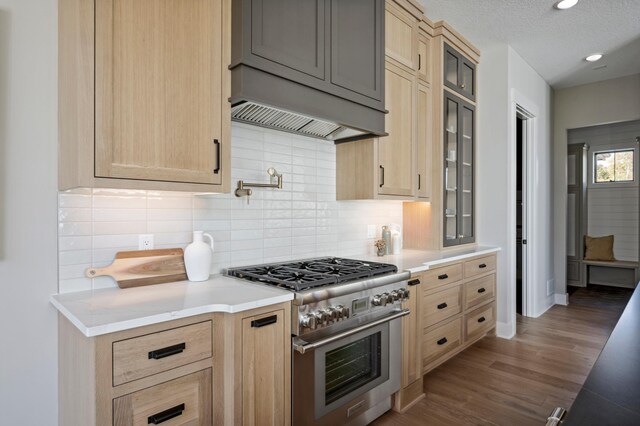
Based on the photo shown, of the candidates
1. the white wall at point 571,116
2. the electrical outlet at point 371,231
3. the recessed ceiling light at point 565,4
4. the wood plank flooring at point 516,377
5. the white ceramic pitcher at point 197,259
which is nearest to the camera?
the white ceramic pitcher at point 197,259

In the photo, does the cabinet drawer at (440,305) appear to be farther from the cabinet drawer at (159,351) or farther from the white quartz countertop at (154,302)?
the cabinet drawer at (159,351)

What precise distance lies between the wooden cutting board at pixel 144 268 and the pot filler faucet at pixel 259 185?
0.49m

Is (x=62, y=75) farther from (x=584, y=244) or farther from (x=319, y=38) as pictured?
(x=584, y=244)

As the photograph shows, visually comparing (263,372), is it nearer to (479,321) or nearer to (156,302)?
(156,302)

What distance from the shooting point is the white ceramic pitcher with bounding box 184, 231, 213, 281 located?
1.89 m

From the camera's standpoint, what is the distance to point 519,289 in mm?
5039

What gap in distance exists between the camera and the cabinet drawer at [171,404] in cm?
126

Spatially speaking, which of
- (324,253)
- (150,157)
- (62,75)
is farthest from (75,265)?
(324,253)

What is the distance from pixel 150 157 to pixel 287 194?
1.08m

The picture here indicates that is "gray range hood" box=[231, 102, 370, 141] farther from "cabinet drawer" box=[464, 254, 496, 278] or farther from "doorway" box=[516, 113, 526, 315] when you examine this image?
"doorway" box=[516, 113, 526, 315]

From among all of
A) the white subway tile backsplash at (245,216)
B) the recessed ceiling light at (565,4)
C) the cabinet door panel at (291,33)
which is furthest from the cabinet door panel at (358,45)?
the recessed ceiling light at (565,4)

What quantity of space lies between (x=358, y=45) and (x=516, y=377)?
2.67m

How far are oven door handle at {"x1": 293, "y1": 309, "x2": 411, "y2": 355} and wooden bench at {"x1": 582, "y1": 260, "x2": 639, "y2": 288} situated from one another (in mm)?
5239

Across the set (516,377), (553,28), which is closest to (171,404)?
(516,377)
